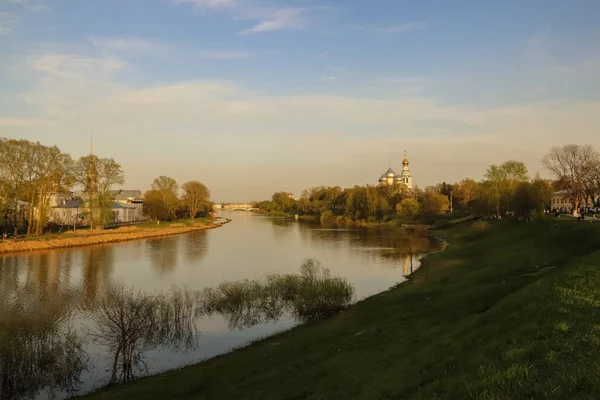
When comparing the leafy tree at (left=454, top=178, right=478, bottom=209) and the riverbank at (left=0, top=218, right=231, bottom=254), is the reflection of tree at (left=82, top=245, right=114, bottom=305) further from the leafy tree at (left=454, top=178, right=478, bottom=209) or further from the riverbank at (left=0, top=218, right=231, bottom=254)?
the leafy tree at (left=454, top=178, right=478, bottom=209)

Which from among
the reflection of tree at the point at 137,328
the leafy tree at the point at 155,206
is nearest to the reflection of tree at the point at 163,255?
the reflection of tree at the point at 137,328

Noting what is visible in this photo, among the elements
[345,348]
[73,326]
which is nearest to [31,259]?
[73,326]

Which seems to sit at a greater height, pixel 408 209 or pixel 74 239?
pixel 408 209

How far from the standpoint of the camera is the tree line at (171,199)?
102750 millimetres

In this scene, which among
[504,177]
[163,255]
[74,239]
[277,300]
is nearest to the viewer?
[277,300]

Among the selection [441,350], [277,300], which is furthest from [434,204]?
[441,350]

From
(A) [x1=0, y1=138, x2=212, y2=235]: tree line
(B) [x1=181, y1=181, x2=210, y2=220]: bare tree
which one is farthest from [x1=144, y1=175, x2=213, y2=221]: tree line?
(A) [x1=0, y1=138, x2=212, y2=235]: tree line

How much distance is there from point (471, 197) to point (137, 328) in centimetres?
10588

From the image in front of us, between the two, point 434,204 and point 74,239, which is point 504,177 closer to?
point 434,204

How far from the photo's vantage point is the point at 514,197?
211ft

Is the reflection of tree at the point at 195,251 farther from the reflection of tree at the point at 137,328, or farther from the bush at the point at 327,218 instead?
the bush at the point at 327,218

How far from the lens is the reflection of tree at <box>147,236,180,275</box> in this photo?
4362 cm

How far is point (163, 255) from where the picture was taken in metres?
52.9

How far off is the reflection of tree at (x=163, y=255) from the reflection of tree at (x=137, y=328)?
54.3ft
